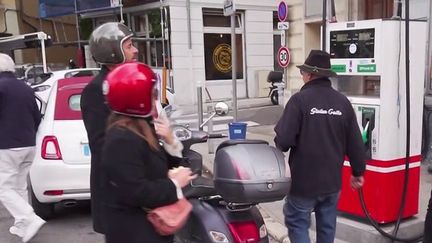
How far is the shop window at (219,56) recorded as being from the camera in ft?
56.7

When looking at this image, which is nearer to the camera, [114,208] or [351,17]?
[114,208]

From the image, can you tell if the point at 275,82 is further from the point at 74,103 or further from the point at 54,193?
the point at 54,193

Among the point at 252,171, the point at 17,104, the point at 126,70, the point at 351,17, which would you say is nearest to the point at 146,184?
the point at 126,70

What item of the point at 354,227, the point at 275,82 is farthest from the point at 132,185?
the point at 275,82

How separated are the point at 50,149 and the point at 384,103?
11.2 feet

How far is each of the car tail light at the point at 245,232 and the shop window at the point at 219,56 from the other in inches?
569

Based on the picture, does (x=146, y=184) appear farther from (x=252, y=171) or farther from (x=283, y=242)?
(x=283, y=242)

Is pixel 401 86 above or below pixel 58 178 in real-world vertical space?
above

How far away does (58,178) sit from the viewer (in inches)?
201

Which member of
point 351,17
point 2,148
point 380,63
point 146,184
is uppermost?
point 351,17

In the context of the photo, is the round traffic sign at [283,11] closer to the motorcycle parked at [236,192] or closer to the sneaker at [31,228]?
the sneaker at [31,228]

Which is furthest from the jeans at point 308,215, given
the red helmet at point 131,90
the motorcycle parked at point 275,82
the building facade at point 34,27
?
the building facade at point 34,27

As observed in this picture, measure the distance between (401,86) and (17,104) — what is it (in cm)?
361

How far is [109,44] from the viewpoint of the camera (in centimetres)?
276
